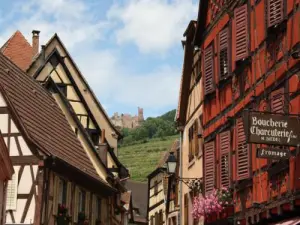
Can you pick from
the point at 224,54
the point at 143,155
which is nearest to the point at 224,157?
the point at 224,54

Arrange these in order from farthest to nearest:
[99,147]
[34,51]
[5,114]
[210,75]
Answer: [34,51]
[99,147]
[5,114]
[210,75]

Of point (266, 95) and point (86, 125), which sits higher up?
point (86, 125)

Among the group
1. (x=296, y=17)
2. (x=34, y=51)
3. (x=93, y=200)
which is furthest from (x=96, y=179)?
(x=296, y=17)

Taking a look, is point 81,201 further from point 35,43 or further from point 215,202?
point 35,43

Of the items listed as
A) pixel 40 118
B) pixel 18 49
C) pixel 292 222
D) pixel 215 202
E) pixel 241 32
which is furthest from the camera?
pixel 18 49

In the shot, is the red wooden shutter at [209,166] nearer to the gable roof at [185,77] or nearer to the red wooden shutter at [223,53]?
the red wooden shutter at [223,53]

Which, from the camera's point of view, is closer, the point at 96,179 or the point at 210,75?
the point at 210,75

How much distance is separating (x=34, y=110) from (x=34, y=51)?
42.3 feet

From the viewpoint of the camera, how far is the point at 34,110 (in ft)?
88.1

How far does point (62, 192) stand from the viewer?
2492cm

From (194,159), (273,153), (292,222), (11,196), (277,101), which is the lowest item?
(292,222)

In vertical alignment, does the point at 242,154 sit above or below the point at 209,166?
below

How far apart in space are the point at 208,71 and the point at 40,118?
858cm

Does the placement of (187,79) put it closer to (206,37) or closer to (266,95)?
(206,37)
